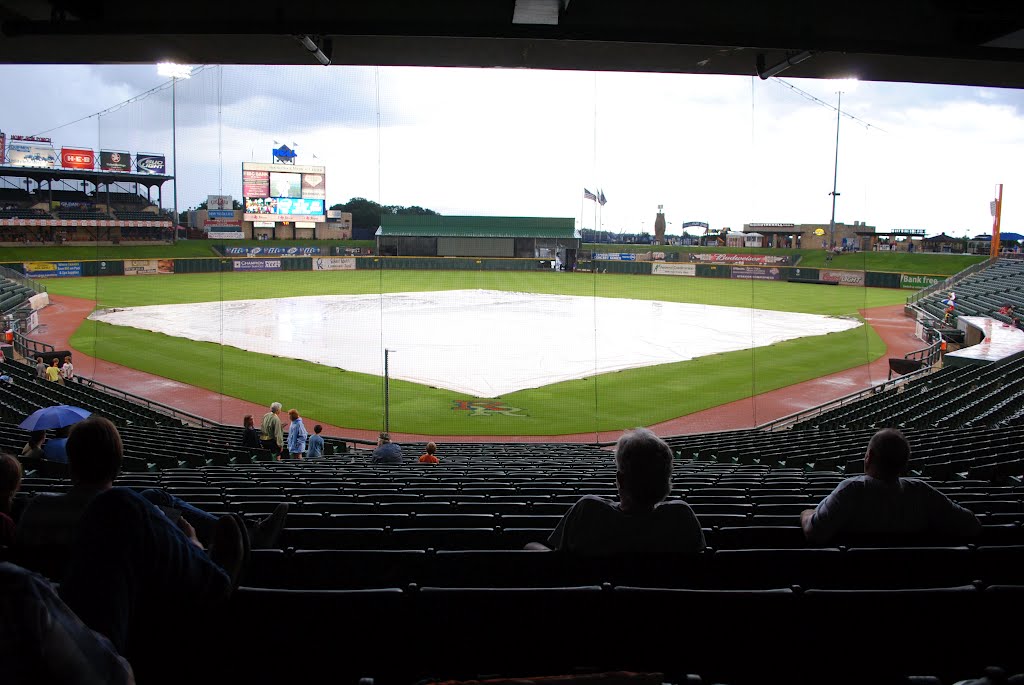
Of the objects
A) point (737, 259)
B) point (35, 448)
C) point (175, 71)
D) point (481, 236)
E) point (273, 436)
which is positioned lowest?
point (273, 436)

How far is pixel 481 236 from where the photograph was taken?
1893 inches

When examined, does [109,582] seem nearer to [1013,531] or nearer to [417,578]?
[417,578]

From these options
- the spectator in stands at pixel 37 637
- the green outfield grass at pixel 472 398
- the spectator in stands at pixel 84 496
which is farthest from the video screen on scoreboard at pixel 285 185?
the spectator in stands at pixel 37 637

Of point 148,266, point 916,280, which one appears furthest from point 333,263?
point 916,280

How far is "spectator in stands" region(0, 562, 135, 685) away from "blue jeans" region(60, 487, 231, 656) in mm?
467

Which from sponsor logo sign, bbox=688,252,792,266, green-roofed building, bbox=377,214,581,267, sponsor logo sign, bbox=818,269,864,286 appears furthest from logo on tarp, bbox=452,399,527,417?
sponsor logo sign, bbox=688,252,792,266

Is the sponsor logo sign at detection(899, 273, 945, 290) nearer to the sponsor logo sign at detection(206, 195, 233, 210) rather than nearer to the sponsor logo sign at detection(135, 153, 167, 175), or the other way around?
the sponsor logo sign at detection(206, 195, 233, 210)

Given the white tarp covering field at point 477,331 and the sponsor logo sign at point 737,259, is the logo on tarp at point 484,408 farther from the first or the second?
the sponsor logo sign at point 737,259

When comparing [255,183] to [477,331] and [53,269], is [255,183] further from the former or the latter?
[477,331]

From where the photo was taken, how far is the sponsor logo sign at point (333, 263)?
6544 cm

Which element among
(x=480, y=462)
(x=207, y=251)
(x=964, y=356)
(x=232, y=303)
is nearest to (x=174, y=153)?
(x=480, y=462)

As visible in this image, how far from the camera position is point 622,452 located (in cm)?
305

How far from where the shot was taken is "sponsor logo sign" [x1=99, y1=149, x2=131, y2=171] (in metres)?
66.1

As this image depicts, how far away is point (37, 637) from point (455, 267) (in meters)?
58.9
